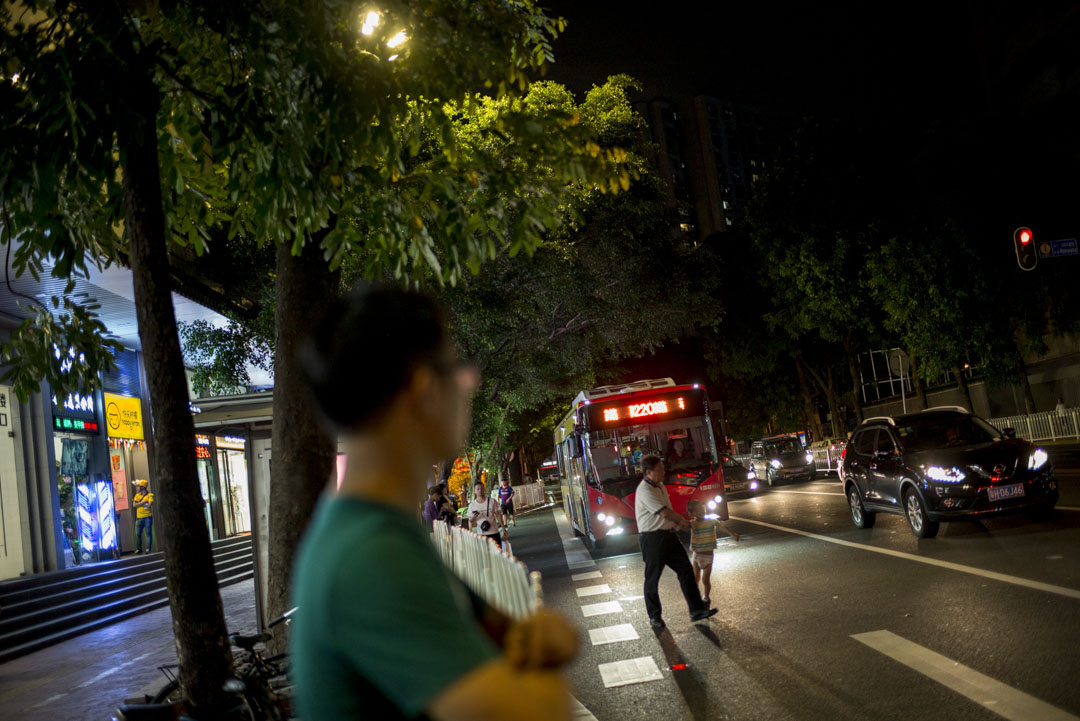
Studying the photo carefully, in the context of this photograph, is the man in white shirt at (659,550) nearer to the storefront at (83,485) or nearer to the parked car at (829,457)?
the storefront at (83,485)

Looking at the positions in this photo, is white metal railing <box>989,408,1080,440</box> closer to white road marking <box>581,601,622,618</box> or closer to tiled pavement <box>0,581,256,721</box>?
white road marking <box>581,601,622,618</box>

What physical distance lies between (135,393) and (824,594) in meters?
21.3

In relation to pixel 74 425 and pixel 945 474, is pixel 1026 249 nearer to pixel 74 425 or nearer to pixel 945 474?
pixel 945 474

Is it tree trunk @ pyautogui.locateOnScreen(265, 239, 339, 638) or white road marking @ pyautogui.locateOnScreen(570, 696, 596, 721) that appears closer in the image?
white road marking @ pyautogui.locateOnScreen(570, 696, 596, 721)

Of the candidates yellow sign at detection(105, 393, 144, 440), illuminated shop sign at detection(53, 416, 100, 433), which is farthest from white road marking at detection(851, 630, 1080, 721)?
yellow sign at detection(105, 393, 144, 440)

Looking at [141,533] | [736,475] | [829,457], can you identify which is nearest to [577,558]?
[141,533]

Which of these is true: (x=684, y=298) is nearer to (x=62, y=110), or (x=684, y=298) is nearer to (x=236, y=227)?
(x=236, y=227)

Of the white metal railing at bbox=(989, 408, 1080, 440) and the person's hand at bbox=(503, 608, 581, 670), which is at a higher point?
the person's hand at bbox=(503, 608, 581, 670)

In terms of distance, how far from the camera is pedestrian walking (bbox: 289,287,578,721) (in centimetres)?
120

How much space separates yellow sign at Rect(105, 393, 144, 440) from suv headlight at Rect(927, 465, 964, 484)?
64.6 feet

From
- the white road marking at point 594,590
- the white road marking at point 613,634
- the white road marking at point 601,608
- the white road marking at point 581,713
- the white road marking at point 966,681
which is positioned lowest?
the white road marking at point 594,590

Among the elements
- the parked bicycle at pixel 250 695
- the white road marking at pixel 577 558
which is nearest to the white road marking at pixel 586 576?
the white road marking at pixel 577 558

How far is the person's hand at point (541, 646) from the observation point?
127 centimetres

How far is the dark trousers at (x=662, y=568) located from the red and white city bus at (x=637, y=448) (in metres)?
8.12
